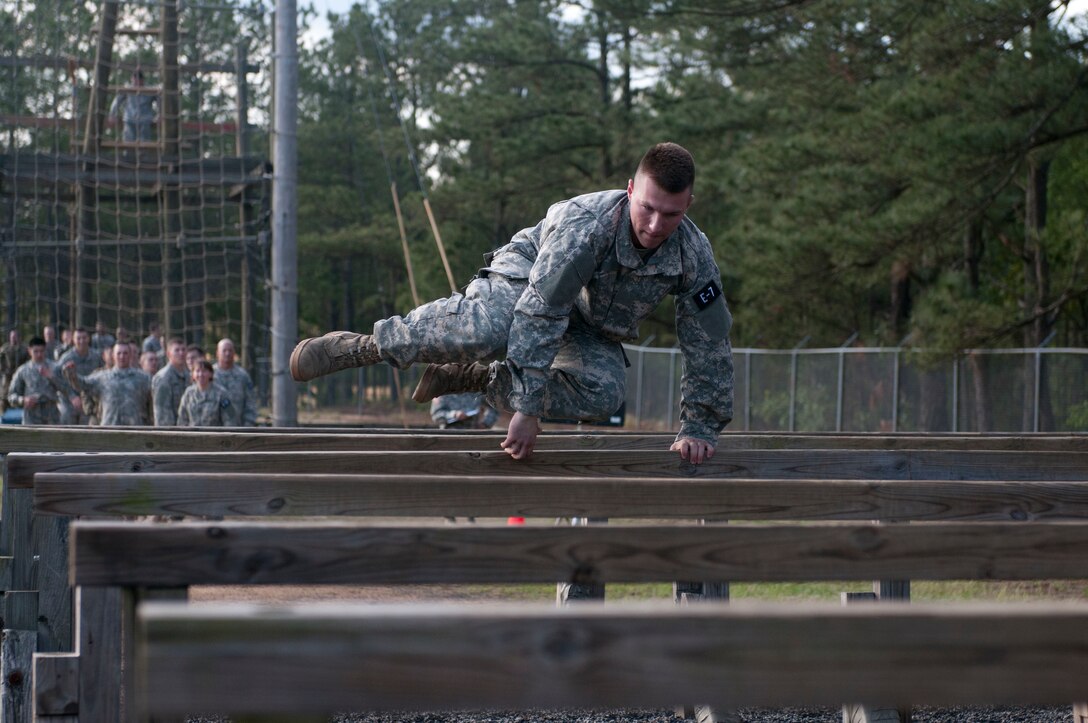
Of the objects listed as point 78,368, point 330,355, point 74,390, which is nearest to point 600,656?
point 330,355

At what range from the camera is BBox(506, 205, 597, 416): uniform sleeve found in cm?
462

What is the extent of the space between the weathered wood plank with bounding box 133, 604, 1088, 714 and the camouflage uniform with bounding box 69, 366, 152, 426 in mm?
14467

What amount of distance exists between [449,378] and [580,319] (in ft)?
1.94

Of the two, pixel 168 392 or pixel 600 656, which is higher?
pixel 600 656

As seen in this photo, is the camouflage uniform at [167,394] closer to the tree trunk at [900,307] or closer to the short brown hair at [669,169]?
the short brown hair at [669,169]

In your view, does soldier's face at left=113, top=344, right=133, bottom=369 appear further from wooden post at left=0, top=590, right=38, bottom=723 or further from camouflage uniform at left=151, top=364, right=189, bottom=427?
wooden post at left=0, top=590, right=38, bottom=723

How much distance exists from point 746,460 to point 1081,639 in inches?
111

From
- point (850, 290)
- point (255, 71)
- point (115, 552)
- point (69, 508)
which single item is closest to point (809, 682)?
point (115, 552)

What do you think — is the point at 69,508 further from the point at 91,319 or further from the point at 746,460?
the point at 91,319

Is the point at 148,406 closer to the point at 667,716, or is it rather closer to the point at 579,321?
the point at 667,716

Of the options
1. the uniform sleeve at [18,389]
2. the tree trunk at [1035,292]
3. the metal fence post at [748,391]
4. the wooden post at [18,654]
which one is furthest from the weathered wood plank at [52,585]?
the metal fence post at [748,391]

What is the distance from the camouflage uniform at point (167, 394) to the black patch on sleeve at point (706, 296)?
1142 centimetres

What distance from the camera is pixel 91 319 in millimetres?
39031

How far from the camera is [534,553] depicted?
2.71m
